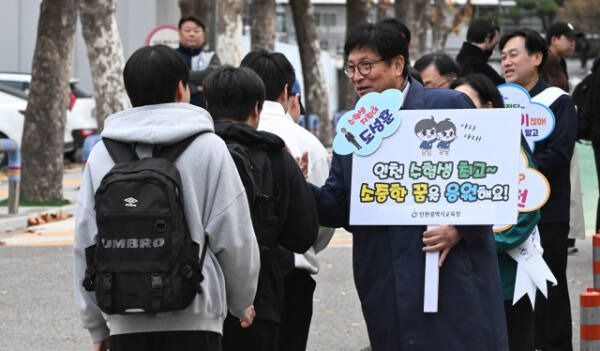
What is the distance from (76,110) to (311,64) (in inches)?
408

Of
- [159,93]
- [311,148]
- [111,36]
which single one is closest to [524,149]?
[311,148]

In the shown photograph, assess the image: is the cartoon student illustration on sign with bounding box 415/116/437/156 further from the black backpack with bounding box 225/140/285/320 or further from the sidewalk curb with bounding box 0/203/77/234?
the sidewalk curb with bounding box 0/203/77/234

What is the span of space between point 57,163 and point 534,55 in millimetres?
9588

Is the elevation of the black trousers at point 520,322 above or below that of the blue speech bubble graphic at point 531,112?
below

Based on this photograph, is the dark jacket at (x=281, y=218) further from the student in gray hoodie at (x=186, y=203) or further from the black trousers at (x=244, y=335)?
the student in gray hoodie at (x=186, y=203)

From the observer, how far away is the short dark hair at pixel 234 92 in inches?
158

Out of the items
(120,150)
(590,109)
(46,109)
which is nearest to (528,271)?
(120,150)

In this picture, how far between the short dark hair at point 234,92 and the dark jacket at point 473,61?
375 centimetres

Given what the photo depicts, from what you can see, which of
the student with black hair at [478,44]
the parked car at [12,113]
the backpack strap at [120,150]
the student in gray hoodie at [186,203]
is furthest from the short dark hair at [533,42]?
the parked car at [12,113]

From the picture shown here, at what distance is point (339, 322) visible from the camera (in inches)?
300

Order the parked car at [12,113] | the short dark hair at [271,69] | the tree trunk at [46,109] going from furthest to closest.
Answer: the parked car at [12,113]
the tree trunk at [46,109]
the short dark hair at [271,69]

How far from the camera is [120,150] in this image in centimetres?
356

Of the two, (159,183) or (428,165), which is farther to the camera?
(428,165)

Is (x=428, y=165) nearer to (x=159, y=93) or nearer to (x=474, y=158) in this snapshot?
(x=474, y=158)
